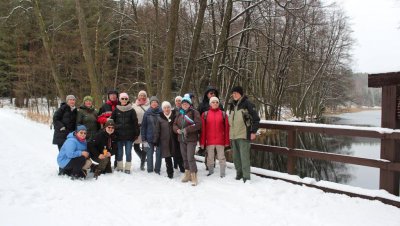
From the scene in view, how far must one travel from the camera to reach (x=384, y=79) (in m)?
5.75

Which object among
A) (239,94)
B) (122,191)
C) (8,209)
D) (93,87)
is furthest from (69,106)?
(93,87)

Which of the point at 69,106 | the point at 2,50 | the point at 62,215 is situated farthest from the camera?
the point at 2,50

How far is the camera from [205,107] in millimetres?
7828

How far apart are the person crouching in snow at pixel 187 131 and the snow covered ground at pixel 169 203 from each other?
44 centimetres

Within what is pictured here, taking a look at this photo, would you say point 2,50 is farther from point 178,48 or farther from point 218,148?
point 218,148

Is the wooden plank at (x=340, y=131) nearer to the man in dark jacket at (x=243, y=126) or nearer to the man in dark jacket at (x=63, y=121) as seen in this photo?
the man in dark jacket at (x=243, y=126)

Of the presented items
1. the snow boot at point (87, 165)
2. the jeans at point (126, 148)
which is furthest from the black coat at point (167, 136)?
the snow boot at point (87, 165)

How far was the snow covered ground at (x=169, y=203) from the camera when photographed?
4887mm

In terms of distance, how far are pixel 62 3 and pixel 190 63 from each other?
23.7 meters

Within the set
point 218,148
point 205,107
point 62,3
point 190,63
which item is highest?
point 62,3

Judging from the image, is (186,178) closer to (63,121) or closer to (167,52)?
(63,121)

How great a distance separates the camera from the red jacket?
7.09m

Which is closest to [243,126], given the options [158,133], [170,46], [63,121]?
[158,133]

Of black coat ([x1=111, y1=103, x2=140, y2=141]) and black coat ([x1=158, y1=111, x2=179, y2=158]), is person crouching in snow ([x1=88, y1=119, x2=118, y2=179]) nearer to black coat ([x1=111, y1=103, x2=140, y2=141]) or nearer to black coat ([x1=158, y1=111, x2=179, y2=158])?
black coat ([x1=111, y1=103, x2=140, y2=141])
